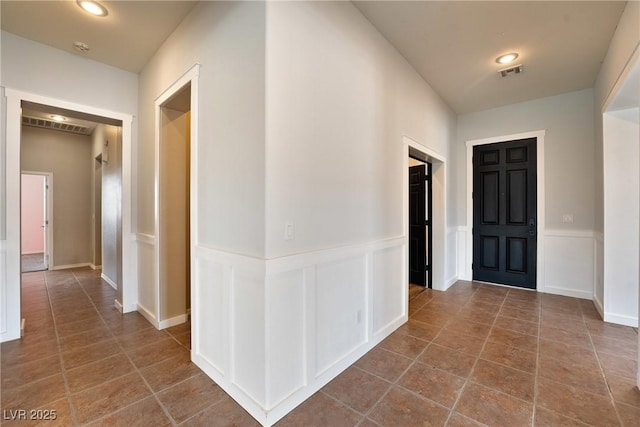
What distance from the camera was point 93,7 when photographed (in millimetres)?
Answer: 2303

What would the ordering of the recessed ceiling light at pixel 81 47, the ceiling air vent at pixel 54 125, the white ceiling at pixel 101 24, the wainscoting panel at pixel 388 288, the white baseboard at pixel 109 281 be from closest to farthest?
the white ceiling at pixel 101 24 < the wainscoting panel at pixel 388 288 < the recessed ceiling light at pixel 81 47 < the white baseboard at pixel 109 281 < the ceiling air vent at pixel 54 125

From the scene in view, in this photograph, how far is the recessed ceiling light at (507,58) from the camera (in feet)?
10.0

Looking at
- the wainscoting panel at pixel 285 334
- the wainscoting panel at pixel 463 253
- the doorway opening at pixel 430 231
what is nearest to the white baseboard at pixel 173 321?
the wainscoting panel at pixel 285 334

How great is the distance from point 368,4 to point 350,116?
3.18ft

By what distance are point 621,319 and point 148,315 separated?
5235 millimetres

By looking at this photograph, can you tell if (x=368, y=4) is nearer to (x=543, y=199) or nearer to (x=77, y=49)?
(x=77, y=49)

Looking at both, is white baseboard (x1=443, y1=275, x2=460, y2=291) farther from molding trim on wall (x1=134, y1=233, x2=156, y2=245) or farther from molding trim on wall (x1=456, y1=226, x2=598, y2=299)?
molding trim on wall (x1=134, y1=233, x2=156, y2=245)

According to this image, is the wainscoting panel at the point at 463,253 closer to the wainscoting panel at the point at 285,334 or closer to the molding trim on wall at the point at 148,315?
the wainscoting panel at the point at 285,334

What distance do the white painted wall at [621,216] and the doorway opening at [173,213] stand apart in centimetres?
463

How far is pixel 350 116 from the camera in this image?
2.26 meters

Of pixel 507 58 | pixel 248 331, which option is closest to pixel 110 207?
pixel 248 331

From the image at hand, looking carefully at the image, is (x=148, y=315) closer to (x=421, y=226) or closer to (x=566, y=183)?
(x=421, y=226)

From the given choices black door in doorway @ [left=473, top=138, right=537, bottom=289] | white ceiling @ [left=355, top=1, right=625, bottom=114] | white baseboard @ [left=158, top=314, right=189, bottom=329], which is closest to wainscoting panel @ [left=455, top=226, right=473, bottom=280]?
black door in doorway @ [left=473, top=138, right=537, bottom=289]

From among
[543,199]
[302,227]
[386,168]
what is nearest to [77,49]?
[302,227]
